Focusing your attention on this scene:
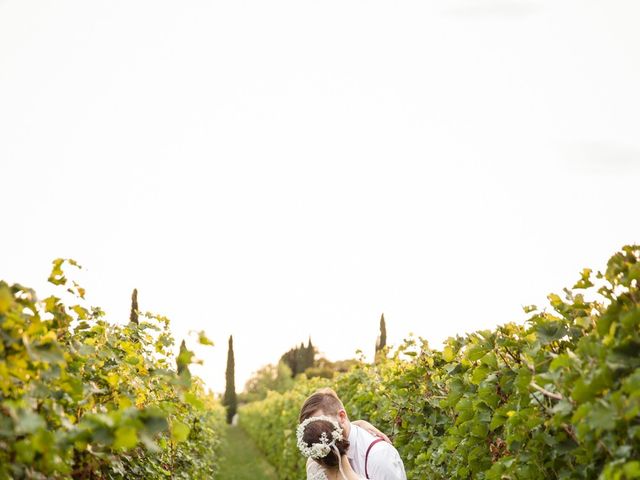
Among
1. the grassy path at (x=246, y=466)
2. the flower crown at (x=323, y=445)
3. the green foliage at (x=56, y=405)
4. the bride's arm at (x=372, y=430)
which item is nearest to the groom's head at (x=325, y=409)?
the flower crown at (x=323, y=445)

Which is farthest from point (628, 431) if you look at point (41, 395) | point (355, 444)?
point (355, 444)

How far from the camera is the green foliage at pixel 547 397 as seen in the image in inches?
107

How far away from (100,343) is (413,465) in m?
3.43

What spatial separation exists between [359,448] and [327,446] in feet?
1.71

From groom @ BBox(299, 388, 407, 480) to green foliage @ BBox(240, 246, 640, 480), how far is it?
1.65 ft

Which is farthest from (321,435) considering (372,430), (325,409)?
(372,430)

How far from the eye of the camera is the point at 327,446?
4629mm

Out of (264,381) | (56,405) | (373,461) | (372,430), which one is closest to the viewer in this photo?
(56,405)

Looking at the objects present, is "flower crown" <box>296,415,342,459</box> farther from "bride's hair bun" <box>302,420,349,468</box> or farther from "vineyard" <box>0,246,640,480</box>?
"vineyard" <box>0,246,640,480</box>

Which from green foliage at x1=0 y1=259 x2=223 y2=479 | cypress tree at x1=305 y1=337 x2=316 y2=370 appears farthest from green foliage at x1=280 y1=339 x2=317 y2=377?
green foliage at x1=0 y1=259 x2=223 y2=479

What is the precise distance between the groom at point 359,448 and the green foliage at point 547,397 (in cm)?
50

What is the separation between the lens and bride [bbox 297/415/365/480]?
4.64 meters

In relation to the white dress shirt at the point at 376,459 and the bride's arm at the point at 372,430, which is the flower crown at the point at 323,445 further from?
the bride's arm at the point at 372,430

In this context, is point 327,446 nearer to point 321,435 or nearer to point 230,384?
point 321,435
